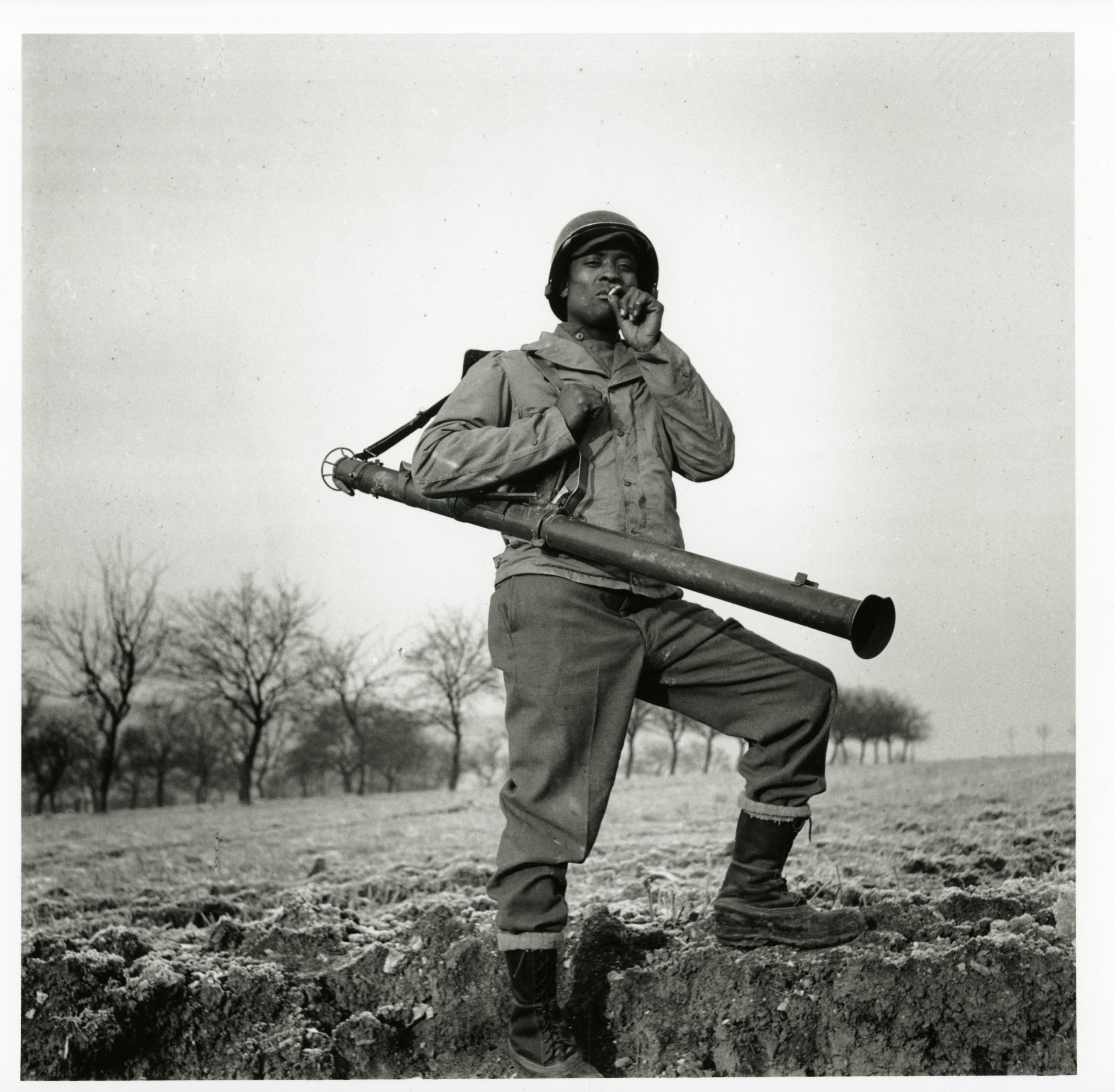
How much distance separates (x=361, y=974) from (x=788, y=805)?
193 centimetres

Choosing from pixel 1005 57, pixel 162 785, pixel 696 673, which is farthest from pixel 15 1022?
pixel 162 785

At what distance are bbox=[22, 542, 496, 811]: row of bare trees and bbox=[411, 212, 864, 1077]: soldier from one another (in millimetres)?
5601

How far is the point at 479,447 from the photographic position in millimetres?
4359

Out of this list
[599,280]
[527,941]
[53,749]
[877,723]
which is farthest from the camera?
[53,749]

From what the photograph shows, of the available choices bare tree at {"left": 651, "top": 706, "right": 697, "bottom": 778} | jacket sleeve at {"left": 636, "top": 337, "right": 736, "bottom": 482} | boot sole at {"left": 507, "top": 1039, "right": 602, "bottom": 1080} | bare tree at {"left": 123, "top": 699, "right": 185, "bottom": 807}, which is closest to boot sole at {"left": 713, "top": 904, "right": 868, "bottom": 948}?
boot sole at {"left": 507, "top": 1039, "right": 602, "bottom": 1080}

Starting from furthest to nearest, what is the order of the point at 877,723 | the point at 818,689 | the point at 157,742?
the point at 157,742 → the point at 877,723 → the point at 818,689

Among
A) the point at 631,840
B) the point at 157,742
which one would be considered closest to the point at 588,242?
the point at 631,840

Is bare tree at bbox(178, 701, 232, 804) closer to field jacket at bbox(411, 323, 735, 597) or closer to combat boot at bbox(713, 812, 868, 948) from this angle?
field jacket at bbox(411, 323, 735, 597)

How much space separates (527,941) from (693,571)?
4.30ft

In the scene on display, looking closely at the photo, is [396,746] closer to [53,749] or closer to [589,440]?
[53,749]

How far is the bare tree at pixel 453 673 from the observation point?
10812 millimetres

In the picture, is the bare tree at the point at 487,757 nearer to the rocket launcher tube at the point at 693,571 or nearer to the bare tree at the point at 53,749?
the bare tree at the point at 53,749

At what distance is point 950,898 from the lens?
5270mm

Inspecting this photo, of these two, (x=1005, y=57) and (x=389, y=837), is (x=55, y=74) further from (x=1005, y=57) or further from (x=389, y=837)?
(x=389, y=837)
